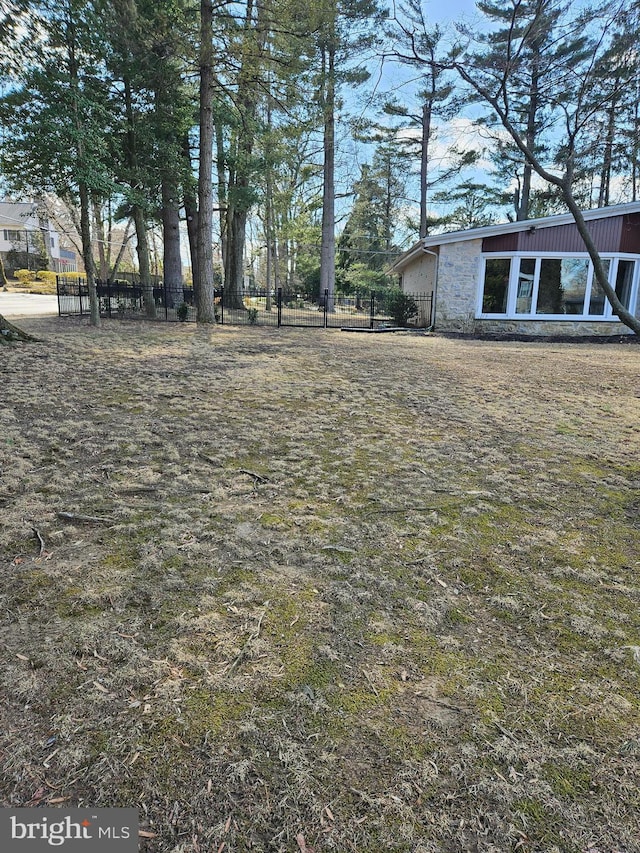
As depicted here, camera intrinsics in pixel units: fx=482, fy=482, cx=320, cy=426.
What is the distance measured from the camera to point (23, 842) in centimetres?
108

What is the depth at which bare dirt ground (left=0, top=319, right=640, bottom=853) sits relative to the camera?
1.13 meters

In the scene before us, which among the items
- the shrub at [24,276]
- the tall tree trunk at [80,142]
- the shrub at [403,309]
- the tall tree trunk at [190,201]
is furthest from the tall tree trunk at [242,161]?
the shrub at [24,276]

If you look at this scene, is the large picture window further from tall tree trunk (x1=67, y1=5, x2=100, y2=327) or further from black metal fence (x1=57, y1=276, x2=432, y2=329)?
tall tree trunk (x1=67, y1=5, x2=100, y2=327)

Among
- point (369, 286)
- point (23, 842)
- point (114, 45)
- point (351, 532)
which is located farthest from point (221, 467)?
point (369, 286)

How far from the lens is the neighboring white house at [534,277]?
511 inches

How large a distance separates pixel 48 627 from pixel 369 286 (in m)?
25.6

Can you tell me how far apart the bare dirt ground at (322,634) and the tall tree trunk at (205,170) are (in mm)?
9705

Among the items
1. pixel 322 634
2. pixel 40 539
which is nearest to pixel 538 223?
pixel 322 634

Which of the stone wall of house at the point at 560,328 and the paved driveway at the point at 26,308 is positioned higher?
the paved driveway at the point at 26,308

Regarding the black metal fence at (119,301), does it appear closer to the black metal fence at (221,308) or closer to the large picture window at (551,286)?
the black metal fence at (221,308)

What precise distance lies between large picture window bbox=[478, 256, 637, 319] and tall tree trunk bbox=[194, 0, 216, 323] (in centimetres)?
765


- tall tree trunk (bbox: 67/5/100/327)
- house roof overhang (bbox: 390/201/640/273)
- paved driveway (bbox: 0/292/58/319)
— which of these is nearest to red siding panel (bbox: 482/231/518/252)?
house roof overhang (bbox: 390/201/640/273)

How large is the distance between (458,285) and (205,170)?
735 centimetres

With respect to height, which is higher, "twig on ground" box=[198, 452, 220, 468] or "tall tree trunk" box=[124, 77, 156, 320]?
"tall tree trunk" box=[124, 77, 156, 320]
